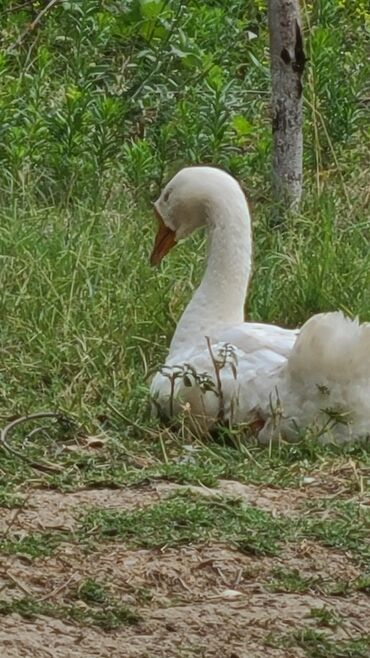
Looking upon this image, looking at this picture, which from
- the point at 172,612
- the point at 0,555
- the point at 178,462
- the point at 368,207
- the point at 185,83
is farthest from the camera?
the point at 185,83

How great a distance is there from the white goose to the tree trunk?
1.62 meters

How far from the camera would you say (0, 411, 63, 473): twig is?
609 cm

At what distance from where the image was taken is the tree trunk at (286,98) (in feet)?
28.4

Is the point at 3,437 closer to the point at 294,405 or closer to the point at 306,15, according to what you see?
the point at 294,405

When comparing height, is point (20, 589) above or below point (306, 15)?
below

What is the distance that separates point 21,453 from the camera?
6211 mm

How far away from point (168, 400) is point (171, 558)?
142cm

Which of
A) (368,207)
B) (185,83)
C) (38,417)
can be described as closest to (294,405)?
(38,417)

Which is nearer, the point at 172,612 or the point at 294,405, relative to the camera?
the point at 172,612

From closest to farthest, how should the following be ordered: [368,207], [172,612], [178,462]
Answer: [172,612] < [178,462] < [368,207]

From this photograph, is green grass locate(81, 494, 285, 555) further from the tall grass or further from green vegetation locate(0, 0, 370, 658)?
the tall grass

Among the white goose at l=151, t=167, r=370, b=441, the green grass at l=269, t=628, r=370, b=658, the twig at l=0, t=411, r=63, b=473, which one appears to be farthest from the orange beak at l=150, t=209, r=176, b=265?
the green grass at l=269, t=628, r=370, b=658

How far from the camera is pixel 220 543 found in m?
5.32

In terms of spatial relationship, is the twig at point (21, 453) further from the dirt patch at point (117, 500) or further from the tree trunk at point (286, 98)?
the tree trunk at point (286, 98)
